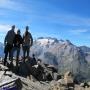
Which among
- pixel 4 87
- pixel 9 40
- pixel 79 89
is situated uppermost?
pixel 9 40

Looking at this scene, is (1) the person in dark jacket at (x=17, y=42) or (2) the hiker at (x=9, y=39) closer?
(2) the hiker at (x=9, y=39)

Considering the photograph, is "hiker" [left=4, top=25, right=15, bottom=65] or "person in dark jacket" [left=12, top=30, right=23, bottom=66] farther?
"person in dark jacket" [left=12, top=30, right=23, bottom=66]

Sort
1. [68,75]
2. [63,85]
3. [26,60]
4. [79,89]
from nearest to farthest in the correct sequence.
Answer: [63,85] < [68,75] < [79,89] < [26,60]

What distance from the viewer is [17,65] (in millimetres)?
32656

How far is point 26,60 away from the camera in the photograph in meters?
36.2

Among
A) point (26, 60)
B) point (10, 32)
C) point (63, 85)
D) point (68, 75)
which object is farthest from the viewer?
point (26, 60)

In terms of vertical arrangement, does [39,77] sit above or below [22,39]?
below

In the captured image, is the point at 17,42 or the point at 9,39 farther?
the point at 17,42

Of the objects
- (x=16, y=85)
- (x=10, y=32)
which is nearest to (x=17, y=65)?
(x=10, y=32)

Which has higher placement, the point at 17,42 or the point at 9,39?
the point at 9,39

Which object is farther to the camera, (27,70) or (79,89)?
(27,70)

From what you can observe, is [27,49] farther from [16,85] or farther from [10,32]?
[16,85]

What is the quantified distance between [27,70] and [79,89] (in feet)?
27.1

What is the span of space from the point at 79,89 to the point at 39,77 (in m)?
7.95
